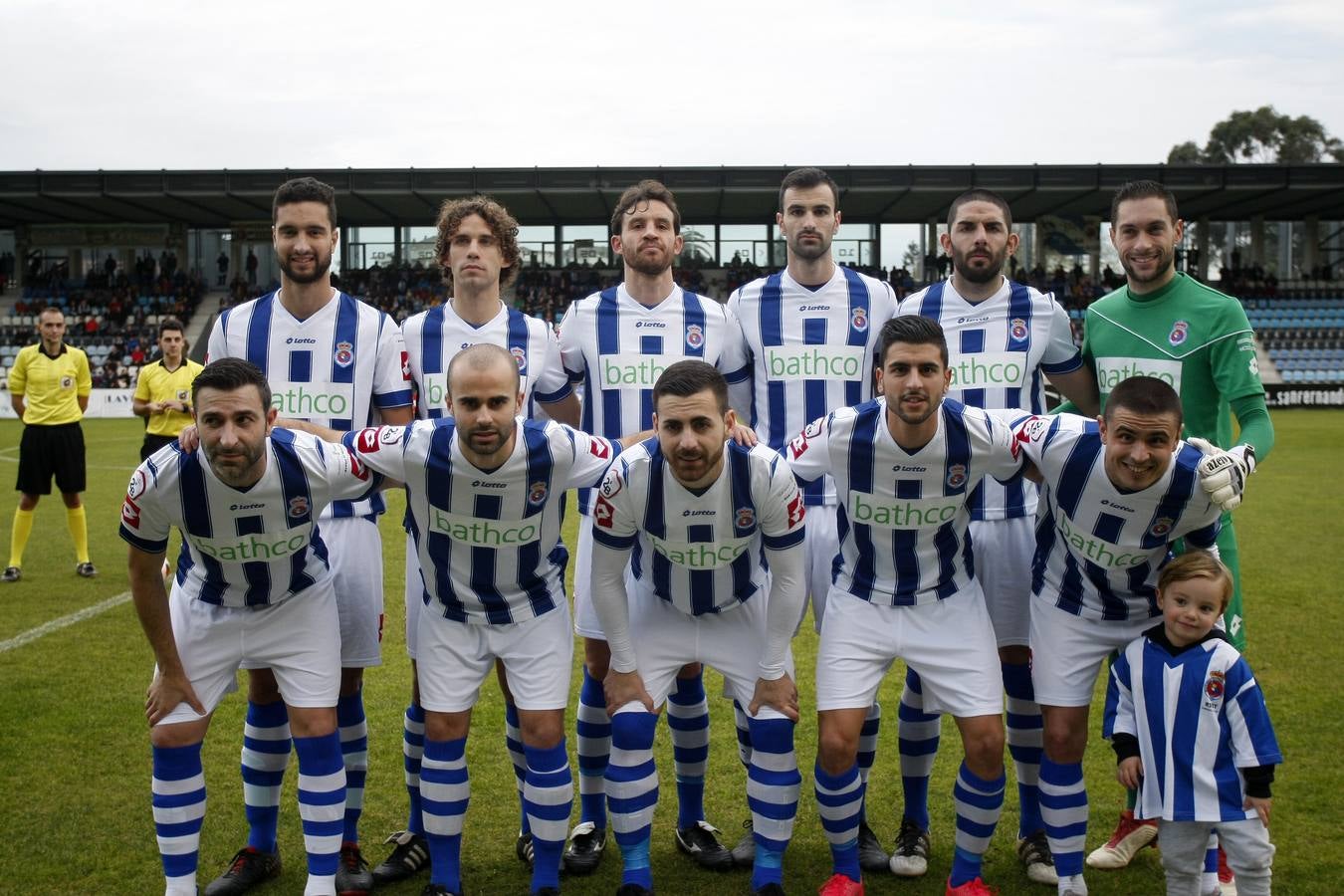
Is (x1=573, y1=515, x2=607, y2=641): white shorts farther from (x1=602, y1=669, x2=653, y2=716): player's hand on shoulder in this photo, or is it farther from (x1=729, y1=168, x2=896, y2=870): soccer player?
(x1=729, y1=168, x2=896, y2=870): soccer player

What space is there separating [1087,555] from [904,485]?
2.01 feet

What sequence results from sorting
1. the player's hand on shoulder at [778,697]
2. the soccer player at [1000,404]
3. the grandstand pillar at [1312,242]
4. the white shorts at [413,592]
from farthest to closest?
the grandstand pillar at [1312,242], the soccer player at [1000,404], the white shorts at [413,592], the player's hand on shoulder at [778,697]

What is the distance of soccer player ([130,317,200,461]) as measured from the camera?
8.59 metres

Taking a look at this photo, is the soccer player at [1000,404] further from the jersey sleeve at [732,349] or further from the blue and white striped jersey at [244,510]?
the blue and white striped jersey at [244,510]

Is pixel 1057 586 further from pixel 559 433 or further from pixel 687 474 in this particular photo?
pixel 559 433

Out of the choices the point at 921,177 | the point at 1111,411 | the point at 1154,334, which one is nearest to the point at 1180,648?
the point at 1111,411

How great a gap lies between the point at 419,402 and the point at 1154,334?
269 cm

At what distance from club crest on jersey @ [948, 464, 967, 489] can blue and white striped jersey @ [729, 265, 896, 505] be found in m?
0.68

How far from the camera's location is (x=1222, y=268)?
3653 centimetres

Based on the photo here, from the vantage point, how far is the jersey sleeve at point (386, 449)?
341cm

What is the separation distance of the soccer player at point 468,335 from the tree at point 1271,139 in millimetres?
57506

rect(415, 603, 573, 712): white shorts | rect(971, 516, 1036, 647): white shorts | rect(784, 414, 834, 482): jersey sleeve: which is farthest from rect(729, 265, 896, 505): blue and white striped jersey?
rect(415, 603, 573, 712): white shorts

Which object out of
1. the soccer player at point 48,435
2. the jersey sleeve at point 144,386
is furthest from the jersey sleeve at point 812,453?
the soccer player at point 48,435

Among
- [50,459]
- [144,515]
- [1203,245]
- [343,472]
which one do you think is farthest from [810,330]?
[1203,245]
